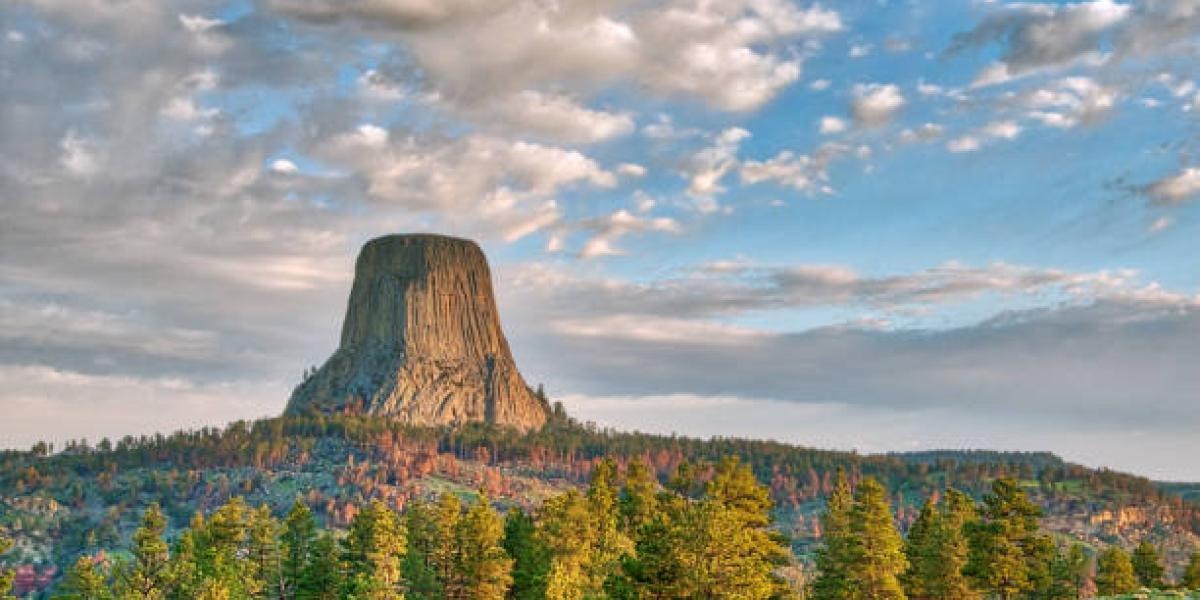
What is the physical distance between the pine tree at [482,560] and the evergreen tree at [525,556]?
2.90m

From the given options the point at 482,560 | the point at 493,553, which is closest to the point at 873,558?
the point at 493,553

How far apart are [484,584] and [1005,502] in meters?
47.0

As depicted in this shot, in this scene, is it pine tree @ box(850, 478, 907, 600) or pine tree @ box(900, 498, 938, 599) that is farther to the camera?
pine tree @ box(900, 498, 938, 599)

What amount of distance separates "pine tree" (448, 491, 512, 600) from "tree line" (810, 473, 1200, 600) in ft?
86.4

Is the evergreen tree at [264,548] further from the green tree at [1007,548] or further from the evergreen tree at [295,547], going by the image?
the green tree at [1007,548]

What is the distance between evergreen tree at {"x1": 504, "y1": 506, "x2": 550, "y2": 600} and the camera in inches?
3621

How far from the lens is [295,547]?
10794 centimetres

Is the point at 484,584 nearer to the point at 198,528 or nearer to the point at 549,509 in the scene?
the point at 549,509

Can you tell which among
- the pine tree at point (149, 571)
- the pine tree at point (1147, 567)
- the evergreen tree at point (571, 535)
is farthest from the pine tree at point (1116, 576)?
the pine tree at point (149, 571)

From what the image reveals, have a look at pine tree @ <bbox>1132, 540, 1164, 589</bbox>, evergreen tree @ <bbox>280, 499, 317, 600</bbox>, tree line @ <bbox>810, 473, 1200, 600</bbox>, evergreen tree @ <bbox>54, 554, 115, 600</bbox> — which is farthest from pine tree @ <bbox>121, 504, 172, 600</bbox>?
pine tree @ <bbox>1132, 540, 1164, 589</bbox>

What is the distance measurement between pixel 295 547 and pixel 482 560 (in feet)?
83.8

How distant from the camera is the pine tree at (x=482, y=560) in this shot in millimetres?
92000

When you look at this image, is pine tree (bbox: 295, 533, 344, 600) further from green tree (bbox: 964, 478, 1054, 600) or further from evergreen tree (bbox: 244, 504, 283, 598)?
green tree (bbox: 964, 478, 1054, 600)

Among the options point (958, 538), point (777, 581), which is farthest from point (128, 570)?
point (958, 538)
